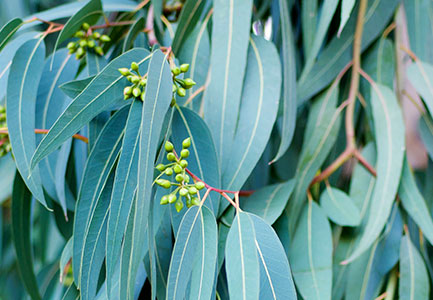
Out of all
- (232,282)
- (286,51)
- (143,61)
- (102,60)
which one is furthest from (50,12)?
(232,282)

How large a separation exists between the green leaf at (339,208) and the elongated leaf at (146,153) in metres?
0.36

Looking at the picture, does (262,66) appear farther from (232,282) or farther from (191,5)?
(232,282)

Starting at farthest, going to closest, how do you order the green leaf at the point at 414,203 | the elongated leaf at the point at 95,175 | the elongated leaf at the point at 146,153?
the green leaf at the point at 414,203, the elongated leaf at the point at 95,175, the elongated leaf at the point at 146,153

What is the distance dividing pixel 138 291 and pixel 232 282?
176 mm

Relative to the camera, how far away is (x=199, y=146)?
580mm

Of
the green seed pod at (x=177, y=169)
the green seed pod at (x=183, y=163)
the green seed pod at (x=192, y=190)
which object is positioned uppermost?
the green seed pod at (x=183, y=163)

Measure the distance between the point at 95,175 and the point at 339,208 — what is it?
0.38m

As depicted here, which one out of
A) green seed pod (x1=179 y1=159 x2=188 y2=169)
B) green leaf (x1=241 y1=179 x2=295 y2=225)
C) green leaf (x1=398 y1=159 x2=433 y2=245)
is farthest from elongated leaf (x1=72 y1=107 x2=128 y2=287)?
green leaf (x1=398 y1=159 x2=433 y2=245)

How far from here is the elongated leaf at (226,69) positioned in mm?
611

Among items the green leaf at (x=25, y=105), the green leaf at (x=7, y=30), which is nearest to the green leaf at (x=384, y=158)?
the green leaf at (x=25, y=105)

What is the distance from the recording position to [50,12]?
30.4 inches

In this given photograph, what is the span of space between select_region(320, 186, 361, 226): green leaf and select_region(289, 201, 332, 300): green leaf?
0.02 meters

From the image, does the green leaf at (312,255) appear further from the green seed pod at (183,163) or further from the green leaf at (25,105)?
the green leaf at (25,105)

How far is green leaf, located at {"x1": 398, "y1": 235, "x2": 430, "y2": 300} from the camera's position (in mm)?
652
